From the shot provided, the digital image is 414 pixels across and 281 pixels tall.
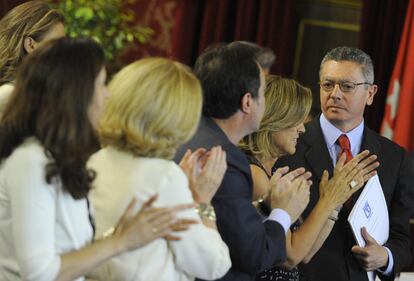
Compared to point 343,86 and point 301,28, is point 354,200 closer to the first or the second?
point 343,86

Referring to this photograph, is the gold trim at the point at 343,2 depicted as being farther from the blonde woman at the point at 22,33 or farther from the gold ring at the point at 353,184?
the gold ring at the point at 353,184

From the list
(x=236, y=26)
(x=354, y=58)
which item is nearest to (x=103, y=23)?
(x=236, y=26)

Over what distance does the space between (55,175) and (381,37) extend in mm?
3752

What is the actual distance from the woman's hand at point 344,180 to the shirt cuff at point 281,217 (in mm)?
318

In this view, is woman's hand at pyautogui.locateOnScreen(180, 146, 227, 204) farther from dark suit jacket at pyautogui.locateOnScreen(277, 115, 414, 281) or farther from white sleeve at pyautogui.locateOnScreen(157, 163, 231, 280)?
dark suit jacket at pyautogui.locateOnScreen(277, 115, 414, 281)

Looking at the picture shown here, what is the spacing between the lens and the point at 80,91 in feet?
6.98

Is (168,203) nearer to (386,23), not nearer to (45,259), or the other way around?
(45,259)

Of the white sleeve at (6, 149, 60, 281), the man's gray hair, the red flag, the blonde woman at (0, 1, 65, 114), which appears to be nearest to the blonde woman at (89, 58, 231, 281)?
the white sleeve at (6, 149, 60, 281)

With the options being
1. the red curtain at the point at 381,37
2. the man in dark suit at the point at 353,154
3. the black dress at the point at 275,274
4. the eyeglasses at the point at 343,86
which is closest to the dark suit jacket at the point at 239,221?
the black dress at the point at 275,274

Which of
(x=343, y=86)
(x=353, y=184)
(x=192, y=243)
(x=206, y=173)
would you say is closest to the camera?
(x=192, y=243)

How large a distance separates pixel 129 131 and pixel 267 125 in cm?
87

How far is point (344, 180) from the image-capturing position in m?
2.98

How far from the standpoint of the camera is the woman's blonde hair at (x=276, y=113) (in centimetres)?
301

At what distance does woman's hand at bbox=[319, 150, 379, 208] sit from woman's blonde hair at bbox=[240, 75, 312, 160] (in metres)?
0.21
